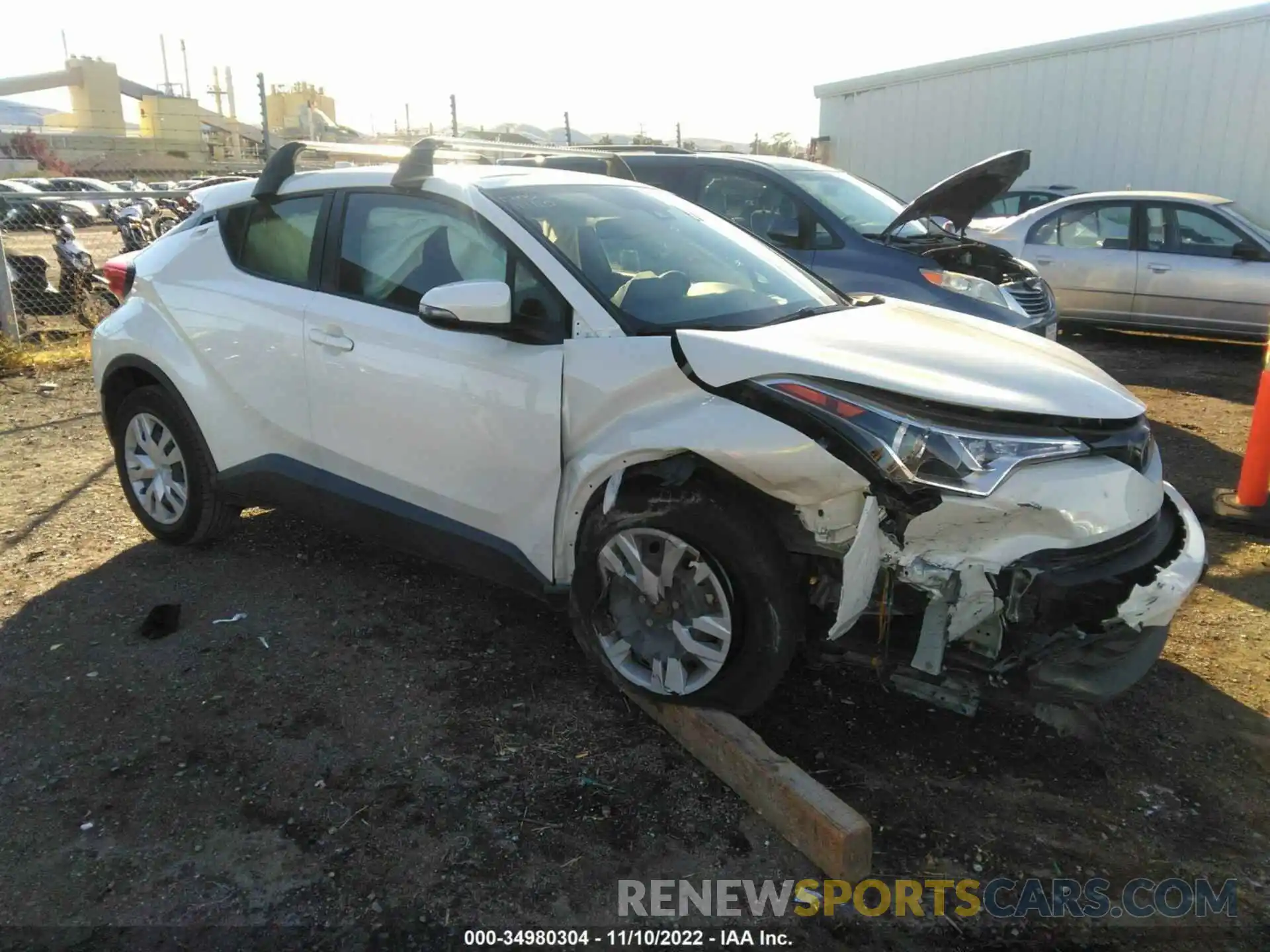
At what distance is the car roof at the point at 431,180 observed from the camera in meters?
3.55

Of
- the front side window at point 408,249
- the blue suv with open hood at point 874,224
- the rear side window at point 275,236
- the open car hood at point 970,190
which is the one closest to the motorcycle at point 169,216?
the blue suv with open hood at point 874,224

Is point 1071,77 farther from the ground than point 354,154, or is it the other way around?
point 1071,77

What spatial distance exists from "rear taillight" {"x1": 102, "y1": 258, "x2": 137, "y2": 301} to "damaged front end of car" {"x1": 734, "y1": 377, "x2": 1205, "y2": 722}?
3.41 m

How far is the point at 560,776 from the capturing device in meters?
2.87

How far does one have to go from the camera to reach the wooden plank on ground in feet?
7.95

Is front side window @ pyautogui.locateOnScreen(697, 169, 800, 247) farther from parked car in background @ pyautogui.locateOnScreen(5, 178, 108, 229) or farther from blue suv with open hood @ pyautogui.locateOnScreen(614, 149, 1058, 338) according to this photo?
parked car in background @ pyautogui.locateOnScreen(5, 178, 108, 229)

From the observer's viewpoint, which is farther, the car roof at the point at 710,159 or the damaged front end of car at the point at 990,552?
the car roof at the point at 710,159

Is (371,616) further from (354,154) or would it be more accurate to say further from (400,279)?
(354,154)

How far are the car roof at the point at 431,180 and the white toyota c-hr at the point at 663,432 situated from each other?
2 cm

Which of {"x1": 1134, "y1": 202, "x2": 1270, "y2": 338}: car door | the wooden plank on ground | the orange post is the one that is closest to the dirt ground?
the wooden plank on ground

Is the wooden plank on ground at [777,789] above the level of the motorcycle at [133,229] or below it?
below

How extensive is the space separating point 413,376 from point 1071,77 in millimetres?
13099

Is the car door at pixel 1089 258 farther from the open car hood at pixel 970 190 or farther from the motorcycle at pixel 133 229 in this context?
the motorcycle at pixel 133 229

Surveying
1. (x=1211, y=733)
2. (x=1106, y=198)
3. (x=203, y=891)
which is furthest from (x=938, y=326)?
(x=1106, y=198)
